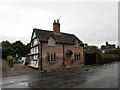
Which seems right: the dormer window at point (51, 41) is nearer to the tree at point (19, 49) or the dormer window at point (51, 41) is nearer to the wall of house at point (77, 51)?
the wall of house at point (77, 51)

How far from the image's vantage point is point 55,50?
85.2ft

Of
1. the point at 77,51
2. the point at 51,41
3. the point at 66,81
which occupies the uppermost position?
the point at 51,41

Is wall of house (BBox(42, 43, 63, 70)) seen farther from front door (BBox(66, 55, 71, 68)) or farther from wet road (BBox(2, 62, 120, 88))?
wet road (BBox(2, 62, 120, 88))

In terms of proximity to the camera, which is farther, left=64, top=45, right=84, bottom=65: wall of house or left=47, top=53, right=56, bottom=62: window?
left=64, top=45, right=84, bottom=65: wall of house

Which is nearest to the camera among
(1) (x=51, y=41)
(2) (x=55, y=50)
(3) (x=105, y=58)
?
(1) (x=51, y=41)

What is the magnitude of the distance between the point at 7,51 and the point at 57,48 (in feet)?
60.5

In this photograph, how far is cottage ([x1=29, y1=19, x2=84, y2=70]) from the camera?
24.3 meters

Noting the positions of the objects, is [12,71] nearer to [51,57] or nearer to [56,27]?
[51,57]

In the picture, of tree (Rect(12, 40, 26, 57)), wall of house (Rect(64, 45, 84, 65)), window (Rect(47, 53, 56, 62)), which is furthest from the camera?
tree (Rect(12, 40, 26, 57))

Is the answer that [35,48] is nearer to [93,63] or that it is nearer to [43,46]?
[43,46]

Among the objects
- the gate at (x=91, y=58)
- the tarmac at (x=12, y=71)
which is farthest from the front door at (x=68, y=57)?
the tarmac at (x=12, y=71)

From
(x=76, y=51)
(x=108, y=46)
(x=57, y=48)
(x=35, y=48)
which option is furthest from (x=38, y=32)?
(x=108, y=46)

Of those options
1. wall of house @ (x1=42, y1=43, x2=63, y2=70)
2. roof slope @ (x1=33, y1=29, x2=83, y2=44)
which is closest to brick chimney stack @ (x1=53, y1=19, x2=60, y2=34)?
roof slope @ (x1=33, y1=29, x2=83, y2=44)

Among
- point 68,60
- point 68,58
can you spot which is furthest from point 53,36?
point 68,60
